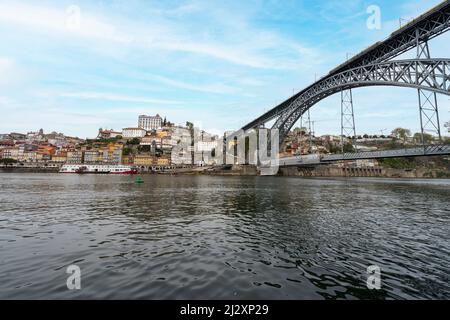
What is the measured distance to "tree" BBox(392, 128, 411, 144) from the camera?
150 meters

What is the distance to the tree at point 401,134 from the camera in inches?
5921

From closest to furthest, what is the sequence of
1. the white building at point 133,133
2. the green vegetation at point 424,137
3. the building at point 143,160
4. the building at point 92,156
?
the green vegetation at point 424,137, the building at point 143,160, the building at point 92,156, the white building at point 133,133

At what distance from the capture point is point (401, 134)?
500 ft

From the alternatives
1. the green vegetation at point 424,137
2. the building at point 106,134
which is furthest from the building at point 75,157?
the green vegetation at point 424,137

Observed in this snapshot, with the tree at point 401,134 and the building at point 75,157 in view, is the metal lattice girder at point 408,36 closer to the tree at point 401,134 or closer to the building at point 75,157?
the tree at point 401,134

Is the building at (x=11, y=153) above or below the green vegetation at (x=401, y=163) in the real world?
above

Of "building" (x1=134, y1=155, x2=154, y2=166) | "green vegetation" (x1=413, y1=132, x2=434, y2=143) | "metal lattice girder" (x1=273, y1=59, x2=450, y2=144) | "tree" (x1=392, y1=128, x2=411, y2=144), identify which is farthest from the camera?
"tree" (x1=392, y1=128, x2=411, y2=144)

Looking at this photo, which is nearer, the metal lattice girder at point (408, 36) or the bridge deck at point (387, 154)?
the metal lattice girder at point (408, 36)

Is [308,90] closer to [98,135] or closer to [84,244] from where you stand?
[84,244]

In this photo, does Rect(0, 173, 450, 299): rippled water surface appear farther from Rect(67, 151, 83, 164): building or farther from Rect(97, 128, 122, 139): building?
Rect(97, 128, 122, 139): building

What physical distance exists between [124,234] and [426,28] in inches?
1665

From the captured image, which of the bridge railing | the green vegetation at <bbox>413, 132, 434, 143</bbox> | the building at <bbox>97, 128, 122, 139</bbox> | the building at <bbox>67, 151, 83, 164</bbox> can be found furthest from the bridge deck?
the building at <bbox>97, 128, 122, 139</bbox>

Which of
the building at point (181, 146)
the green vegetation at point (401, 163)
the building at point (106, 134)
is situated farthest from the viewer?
the building at point (106, 134)
